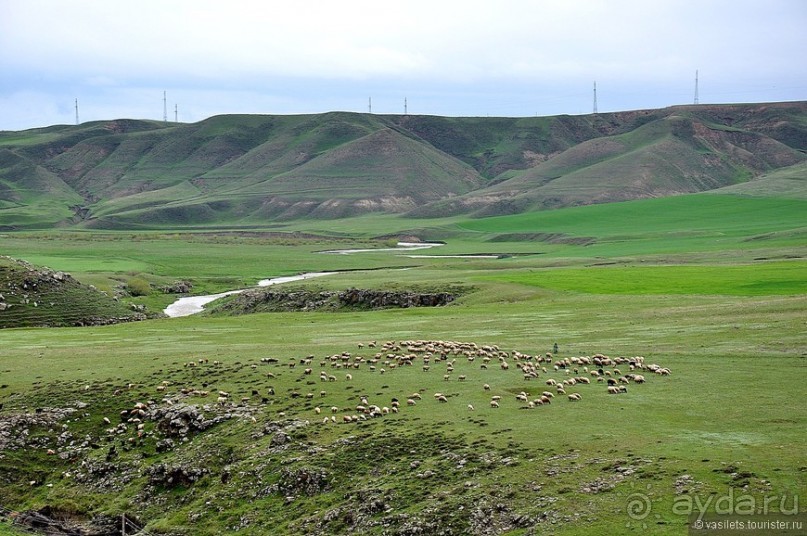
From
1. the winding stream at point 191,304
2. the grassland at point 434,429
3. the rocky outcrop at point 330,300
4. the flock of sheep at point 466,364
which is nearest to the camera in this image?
the grassland at point 434,429

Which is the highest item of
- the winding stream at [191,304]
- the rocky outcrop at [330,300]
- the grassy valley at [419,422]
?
the grassy valley at [419,422]

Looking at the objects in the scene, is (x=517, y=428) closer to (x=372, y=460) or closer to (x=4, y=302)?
(x=372, y=460)

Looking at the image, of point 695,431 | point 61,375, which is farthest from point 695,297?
point 61,375

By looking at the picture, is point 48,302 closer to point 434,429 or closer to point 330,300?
point 330,300

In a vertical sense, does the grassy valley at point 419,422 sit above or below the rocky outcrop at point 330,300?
above

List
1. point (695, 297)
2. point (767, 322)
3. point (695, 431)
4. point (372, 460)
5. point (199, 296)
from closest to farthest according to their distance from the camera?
1. point (695, 431)
2. point (372, 460)
3. point (767, 322)
4. point (695, 297)
5. point (199, 296)

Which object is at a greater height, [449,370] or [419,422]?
[449,370]

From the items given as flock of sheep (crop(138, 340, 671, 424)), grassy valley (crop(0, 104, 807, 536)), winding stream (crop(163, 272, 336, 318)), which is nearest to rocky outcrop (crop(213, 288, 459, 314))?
winding stream (crop(163, 272, 336, 318))

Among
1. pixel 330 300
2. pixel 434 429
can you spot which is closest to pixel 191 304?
pixel 330 300

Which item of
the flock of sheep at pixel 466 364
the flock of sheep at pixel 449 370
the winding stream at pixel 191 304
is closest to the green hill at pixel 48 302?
the winding stream at pixel 191 304

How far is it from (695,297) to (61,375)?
4803 cm

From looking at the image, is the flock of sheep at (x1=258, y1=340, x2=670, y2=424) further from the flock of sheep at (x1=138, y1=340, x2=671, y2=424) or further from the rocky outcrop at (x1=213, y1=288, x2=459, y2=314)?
the rocky outcrop at (x1=213, y1=288, x2=459, y2=314)

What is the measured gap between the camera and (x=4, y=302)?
271 ft

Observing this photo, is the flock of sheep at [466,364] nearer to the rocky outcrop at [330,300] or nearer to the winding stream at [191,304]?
the rocky outcrop at [330,300]
